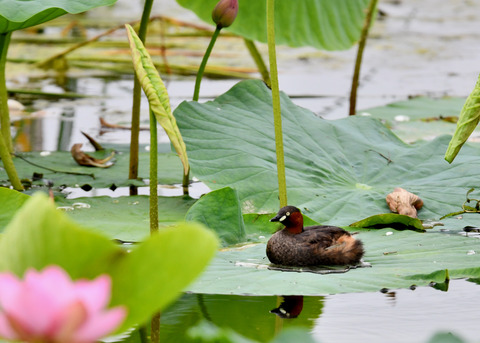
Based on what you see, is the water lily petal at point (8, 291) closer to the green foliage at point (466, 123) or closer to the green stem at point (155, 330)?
the green stem at point (155, 330)

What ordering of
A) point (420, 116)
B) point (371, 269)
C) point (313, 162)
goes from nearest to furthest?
point (371, 269)
point (313, 162)
point (420, 116)

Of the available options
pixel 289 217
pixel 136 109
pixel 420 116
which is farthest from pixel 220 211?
pixel 420 116

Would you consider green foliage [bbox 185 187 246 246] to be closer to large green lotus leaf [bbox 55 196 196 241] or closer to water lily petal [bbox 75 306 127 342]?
large green lotus leaf [bbox 55 196 196 241]

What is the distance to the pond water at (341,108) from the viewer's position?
153cm

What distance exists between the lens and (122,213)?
231cm

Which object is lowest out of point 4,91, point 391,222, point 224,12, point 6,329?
point 391,222

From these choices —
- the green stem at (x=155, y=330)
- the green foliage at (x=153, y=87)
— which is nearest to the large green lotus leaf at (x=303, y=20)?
the green foliage at (x=153, y=87)

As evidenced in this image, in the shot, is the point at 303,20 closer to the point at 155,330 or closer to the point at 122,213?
the point at 122,213

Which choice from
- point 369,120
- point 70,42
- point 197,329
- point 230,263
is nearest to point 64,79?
point 70,42

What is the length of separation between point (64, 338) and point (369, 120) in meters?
2.47

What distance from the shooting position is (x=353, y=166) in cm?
261

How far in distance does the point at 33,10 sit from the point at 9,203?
0.53 meters

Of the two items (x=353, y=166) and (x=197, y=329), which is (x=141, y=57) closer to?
(x=197, y=329)

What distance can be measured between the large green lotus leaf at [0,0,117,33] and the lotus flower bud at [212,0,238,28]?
1.03 feet
